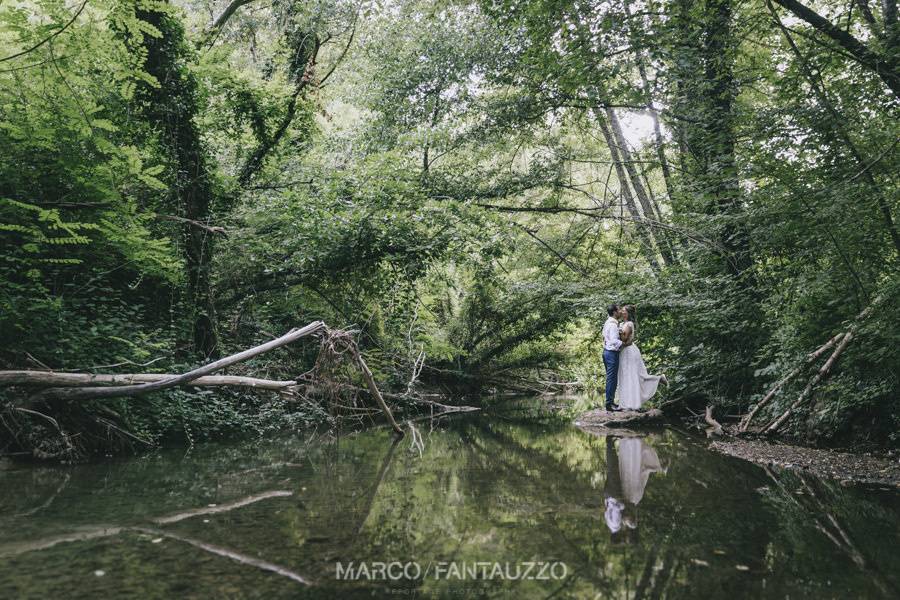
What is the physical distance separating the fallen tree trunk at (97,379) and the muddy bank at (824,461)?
19.3ft

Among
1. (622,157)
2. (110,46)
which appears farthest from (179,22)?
(622,157)

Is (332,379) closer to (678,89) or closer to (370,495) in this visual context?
(370,495)

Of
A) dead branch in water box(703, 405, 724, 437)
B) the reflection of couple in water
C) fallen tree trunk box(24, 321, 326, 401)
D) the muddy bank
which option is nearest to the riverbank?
the muddy bank

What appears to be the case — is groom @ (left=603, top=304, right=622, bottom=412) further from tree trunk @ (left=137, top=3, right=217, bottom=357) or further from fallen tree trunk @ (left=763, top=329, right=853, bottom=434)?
tree trunk @ (left=137, top=3, right=217, bottom=357)

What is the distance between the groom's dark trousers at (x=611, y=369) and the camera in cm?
1038

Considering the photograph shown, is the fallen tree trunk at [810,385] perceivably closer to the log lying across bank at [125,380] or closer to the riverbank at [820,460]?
the riverbank at [820,460]

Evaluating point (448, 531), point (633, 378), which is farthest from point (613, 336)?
point (448, 531)

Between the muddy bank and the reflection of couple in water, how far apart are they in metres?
1.06

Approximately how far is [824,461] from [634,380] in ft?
14.0

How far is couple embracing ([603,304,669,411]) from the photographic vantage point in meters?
10.3

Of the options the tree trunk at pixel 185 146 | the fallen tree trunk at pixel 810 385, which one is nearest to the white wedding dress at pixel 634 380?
the fallen tree trunk at pixel 810 385

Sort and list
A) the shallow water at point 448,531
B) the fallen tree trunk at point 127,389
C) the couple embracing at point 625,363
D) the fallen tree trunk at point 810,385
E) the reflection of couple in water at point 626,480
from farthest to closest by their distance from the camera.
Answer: the couple embracing at point 625,363 → the fallen tree trunk at point 810,385 → the fallen tree trunk at point 127,389 → the reflection of couple in water at point 626,480 → the shallow water at point 448,531

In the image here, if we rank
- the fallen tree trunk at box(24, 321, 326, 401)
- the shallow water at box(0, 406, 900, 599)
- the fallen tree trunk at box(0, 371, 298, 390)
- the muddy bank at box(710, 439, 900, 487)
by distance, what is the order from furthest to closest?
the fallen tree trunk at box(24, 321, 326, 401) → the fallen tree trunk at box(0, 371, 298, 390) → the muddy bank at box(710, 439, 900, 487) → the shallow water at box(0, 406, 900, 599)

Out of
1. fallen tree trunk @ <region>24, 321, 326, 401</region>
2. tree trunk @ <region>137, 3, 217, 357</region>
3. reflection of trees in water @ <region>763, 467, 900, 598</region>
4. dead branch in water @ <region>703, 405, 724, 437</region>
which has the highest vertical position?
tree trunk @ <region>137, 3, 217, 357</region>
